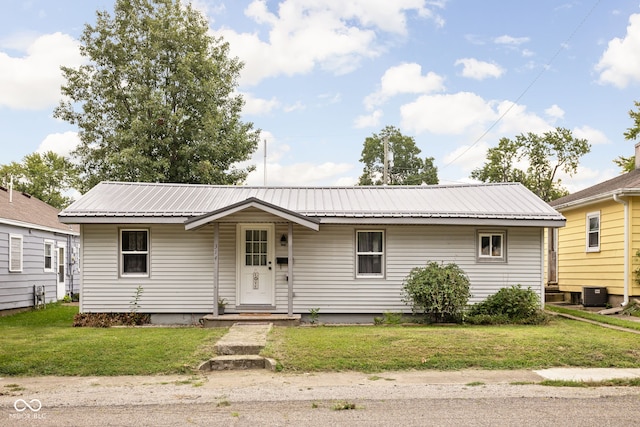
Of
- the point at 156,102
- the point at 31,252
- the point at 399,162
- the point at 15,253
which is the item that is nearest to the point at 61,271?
the point at 31,252

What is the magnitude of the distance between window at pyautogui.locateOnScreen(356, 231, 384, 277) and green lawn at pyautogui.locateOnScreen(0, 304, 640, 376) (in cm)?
225

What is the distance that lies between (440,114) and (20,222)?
17.7 metres

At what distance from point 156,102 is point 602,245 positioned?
18.3m

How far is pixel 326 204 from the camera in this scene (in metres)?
14.8

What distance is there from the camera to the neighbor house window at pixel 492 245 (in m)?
14.4

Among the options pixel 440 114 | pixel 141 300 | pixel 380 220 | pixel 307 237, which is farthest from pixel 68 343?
pixel 440 114

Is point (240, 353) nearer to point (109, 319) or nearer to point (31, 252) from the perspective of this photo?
point (109, 319)

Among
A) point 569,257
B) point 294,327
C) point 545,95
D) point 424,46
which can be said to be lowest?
point 294,327

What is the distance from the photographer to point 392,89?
23891 mm

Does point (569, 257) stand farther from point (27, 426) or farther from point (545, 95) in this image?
point (27, 426)

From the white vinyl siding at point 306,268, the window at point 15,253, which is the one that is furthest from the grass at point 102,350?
the window at point 15,253

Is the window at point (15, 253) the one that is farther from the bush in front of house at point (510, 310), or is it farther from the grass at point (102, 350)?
the bush in front of house at point (510, 310)

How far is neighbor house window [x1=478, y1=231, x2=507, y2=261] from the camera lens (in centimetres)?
1442

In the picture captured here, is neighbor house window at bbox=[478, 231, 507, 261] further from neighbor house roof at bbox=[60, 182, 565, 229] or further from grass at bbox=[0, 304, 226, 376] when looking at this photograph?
grass at bbox=[0, 304, 226, 376]
